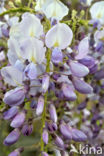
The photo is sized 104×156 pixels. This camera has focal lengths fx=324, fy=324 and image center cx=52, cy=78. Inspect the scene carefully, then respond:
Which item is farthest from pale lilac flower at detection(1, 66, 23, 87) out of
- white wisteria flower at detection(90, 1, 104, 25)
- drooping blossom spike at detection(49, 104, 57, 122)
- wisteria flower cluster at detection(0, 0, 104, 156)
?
white wisteria flower at detection(90, 1, 104, 25)

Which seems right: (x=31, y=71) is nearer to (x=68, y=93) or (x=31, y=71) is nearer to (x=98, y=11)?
(x=68, y=93)

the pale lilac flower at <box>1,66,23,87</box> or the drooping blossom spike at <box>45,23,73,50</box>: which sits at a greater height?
the drooping blossom spike at <box>45,23,73,50</box>

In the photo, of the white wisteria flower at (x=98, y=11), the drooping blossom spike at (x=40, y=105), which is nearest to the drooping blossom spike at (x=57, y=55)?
the drooping blossom spike at (x=40, y=105)

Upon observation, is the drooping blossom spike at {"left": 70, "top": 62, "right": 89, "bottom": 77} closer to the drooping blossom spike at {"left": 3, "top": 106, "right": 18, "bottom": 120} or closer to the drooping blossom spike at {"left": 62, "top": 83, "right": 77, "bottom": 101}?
the drooping blossom spike at {"left": 62, "top": 83, "right": 77, "bottom": 101}

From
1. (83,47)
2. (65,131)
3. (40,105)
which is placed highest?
(83,47)

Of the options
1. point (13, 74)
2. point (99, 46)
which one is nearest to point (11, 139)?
point (13, 74)

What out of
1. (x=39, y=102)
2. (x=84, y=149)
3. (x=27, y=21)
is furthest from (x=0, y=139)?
(x=27, y=21)
